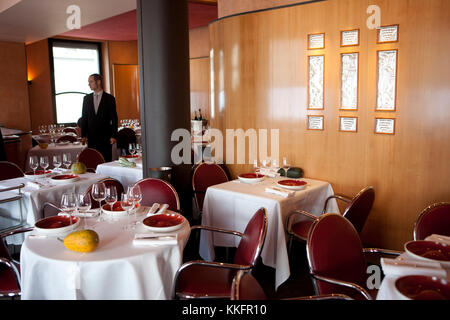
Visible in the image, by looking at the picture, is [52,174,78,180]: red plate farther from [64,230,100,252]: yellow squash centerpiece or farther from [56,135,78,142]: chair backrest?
[56,135,78,142]: chair backrest

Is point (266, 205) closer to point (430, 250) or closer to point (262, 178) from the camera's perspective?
point (262, 178)

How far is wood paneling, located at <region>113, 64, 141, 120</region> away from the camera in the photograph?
13.1 m

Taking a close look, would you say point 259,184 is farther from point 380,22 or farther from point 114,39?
point 114,39

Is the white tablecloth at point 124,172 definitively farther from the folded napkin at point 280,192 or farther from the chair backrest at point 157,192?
the folded napkin at point 280,192

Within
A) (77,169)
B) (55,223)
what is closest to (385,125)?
(55,223)

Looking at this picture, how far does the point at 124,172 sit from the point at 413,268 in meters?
3.93

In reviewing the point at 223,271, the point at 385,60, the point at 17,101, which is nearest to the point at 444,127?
the point at 385,60

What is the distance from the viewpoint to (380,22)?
4078 mm

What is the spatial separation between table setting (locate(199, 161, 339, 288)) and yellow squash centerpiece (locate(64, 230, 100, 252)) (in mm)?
1789

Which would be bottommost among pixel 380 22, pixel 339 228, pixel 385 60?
pixel 339 228

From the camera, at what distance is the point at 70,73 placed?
12.5 metres

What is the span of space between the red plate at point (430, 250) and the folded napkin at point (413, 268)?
0.12m

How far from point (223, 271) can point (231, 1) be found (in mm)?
4112

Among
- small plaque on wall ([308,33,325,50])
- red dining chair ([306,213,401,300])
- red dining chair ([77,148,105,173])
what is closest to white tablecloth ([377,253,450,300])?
red dining chair ([306,213,401,300])
